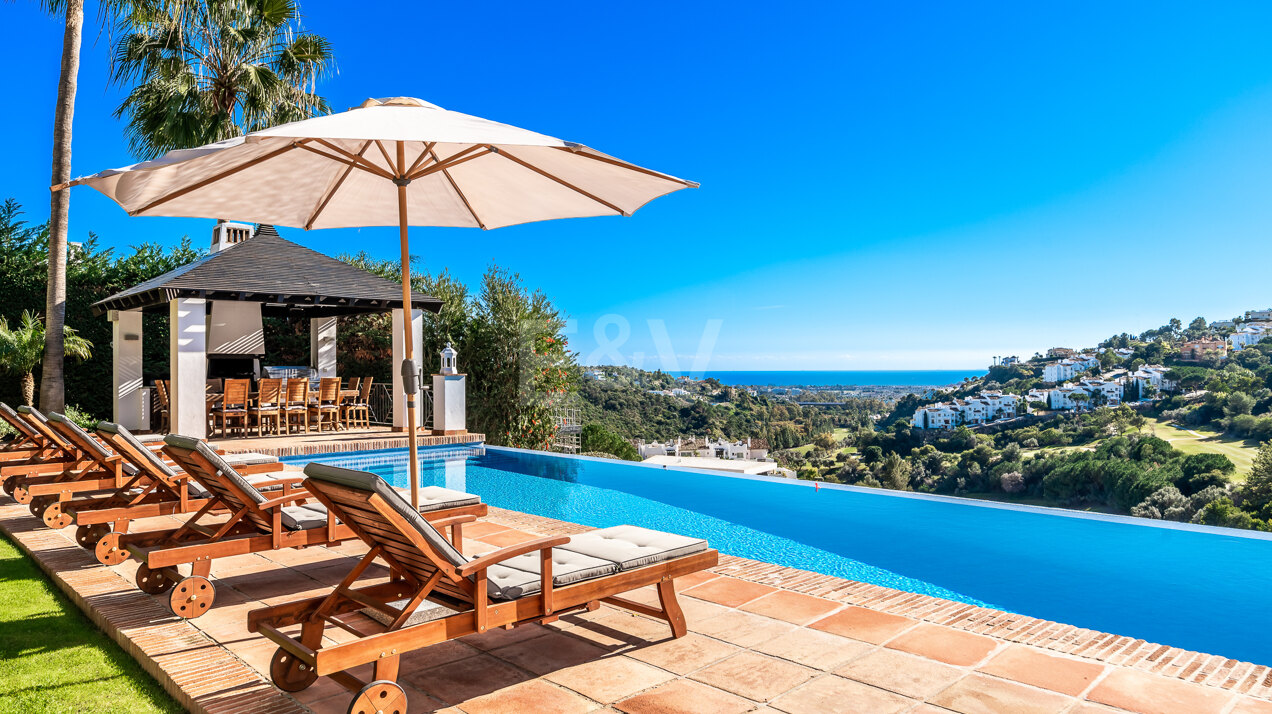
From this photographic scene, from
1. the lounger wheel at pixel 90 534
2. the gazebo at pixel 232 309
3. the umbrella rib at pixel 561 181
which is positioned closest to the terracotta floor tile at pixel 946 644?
the umbrella rib at pixel 561 181

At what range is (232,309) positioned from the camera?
14477 mm

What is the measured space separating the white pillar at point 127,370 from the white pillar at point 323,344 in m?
3.14

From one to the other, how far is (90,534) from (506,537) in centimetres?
267

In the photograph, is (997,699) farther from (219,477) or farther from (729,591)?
(219,477)

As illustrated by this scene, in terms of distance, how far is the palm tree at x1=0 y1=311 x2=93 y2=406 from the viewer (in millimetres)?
11523

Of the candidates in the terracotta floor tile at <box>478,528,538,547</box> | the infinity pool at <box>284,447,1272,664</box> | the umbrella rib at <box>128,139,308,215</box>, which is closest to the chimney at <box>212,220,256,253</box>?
the infinity pool at <box>284,447,1272,664</box>

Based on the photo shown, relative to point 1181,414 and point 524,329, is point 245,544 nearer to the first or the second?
point 524,329

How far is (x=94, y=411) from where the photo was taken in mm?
14070

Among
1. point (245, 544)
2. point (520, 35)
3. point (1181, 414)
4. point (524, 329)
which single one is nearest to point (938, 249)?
point (1181, 414)

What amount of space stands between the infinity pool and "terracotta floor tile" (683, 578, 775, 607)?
1813mm

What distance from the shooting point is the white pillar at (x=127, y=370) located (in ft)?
41.8

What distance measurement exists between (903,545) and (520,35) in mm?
20637

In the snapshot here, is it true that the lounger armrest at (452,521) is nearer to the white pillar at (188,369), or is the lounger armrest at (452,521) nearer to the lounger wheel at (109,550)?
the lounger wheel at (109,550)

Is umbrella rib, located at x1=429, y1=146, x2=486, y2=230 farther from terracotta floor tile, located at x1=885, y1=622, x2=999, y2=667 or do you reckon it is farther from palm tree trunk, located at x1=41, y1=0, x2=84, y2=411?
palm tree trunk, located at x1=41, y1=0, x2=84, y2=411
